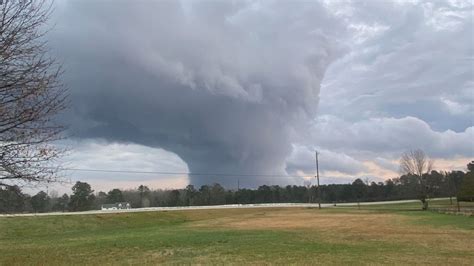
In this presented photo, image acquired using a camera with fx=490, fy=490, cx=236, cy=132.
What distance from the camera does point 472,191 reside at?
93062mm

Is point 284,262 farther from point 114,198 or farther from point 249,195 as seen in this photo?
point 249,195

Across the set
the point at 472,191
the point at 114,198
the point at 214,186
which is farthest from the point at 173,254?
the point at 214,186

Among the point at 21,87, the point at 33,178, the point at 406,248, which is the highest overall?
the point at 21,87

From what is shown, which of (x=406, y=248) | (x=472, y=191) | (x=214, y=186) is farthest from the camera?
(x=214, y=186)

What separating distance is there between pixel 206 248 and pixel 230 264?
7892 millimetres

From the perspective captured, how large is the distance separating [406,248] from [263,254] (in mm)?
7960

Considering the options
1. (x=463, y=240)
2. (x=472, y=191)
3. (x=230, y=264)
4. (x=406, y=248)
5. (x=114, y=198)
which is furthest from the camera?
(x=114, y=198)

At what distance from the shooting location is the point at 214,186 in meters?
192

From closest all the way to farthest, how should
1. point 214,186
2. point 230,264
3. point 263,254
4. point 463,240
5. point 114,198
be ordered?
1. point 230,264
2. point 263,254
3. point 463,240
4. point 114,198
5. point 214,186

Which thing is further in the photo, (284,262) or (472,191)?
(472,191)

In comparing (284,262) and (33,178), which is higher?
(33,178)

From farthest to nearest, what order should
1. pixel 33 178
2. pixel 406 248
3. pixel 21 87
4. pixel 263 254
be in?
pixel 406 248, pixel 263 254, pixel 33 178, pixel 21 87

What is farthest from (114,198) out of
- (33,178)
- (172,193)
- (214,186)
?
(33,178)

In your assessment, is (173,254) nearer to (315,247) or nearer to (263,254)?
(263,254)
